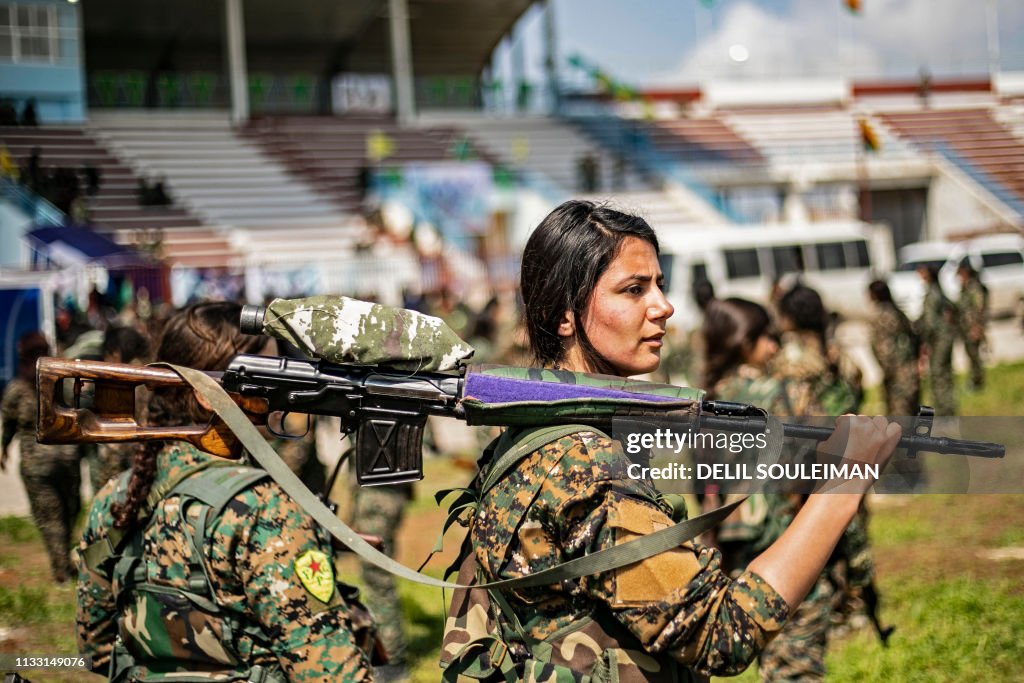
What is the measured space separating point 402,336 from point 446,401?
154mm

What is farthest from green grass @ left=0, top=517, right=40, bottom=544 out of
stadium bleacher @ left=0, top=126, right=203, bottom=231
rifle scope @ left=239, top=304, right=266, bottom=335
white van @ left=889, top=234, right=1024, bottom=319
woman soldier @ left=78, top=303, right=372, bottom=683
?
white van @ left=889, top=234, right=1024, bottom=319

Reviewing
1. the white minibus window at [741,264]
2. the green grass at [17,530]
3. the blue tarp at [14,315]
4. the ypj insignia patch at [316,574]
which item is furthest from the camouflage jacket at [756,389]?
the white minibus window at [741,264]

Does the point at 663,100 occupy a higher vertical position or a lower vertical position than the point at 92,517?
higher

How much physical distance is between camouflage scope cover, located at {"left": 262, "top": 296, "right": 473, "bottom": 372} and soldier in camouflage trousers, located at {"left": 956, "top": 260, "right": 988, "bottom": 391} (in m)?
12.1

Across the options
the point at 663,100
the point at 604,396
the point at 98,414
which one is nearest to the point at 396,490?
the point at 98,414

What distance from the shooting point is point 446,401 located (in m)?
1.99

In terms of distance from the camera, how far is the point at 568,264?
1.95 metres

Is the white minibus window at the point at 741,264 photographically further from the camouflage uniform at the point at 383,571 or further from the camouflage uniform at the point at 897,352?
the camouflage uniform at the point at 383,571

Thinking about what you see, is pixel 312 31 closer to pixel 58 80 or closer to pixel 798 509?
pixel 58 80

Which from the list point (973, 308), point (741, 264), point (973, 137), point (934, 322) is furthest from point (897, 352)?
point (973, 137)

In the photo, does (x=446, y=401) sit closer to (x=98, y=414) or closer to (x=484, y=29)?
(x=98, y=414)

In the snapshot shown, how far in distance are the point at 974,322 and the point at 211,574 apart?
12.4 m

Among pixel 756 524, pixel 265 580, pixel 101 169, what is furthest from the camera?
pixel 101 169

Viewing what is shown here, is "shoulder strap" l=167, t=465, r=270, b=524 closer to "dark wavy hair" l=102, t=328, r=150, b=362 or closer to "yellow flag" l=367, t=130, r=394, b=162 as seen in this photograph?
"dark wavy hair" l=102, t=328, r=150, b=362
